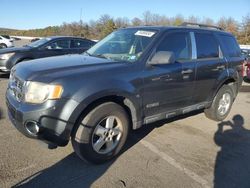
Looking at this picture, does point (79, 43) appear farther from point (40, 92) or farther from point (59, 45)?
point (40, 92)

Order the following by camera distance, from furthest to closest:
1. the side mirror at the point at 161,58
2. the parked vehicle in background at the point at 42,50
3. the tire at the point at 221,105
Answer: the parked vehicle in background at the point at 42,50
the tire at the point at 221,105
the side mirror at the point at 161,58

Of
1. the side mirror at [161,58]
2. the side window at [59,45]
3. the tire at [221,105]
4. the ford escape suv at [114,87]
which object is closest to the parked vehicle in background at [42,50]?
the side window at [59,45]

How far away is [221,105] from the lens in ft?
21.2

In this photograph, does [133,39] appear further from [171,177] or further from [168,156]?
[171,177]

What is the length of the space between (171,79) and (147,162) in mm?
1385

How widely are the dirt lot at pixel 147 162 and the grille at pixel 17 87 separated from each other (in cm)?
89

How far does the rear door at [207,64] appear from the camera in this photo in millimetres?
5543

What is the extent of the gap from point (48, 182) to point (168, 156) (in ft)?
5.88

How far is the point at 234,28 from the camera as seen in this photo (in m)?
48.0

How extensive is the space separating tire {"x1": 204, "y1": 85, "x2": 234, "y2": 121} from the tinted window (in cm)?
74

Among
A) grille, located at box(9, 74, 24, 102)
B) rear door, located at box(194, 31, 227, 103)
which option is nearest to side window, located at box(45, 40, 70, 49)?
rear door, located at box(194, 31, 227, 103)

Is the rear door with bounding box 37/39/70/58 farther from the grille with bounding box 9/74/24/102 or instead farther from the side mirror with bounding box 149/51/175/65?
the side mirror with bounding box 149/51/175/65

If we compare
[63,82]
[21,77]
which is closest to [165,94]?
[63,82]

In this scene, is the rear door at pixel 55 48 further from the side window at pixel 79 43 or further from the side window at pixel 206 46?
the side window at pixel 206 46
